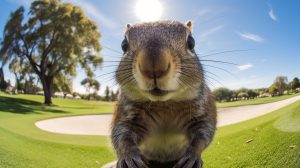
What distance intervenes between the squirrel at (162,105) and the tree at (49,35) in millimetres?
24559

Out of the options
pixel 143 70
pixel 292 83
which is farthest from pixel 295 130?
pixel 292 83

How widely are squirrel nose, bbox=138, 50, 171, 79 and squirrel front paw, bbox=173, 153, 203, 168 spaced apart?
48 centimetres

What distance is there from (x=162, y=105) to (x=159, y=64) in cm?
49

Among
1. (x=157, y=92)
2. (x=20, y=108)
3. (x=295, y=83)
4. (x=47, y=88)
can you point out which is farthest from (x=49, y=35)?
(x=157, y=92)

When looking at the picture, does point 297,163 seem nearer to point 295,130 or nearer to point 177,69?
point 295,130

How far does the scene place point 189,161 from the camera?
66.6 inches

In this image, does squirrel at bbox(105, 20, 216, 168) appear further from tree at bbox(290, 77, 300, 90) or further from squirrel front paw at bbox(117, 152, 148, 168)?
tree at bbox(290, 77, 300, 90)

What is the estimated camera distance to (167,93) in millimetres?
1733

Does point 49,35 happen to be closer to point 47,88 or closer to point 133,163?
point 47,88

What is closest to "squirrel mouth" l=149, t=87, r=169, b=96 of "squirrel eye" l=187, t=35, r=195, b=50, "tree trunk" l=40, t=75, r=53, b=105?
"squirrel eye" l=187, t=35, r=195, b=50

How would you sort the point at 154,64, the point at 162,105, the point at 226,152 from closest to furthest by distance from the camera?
the point at 154,64, the point at 162,105, the point at 226,152

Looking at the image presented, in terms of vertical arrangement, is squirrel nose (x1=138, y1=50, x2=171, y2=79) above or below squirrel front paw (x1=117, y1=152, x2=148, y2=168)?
above

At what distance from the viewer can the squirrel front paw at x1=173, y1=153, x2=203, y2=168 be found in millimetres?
1675

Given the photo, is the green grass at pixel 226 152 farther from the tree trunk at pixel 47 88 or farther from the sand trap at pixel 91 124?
the tree trunk at pixel 47 88
